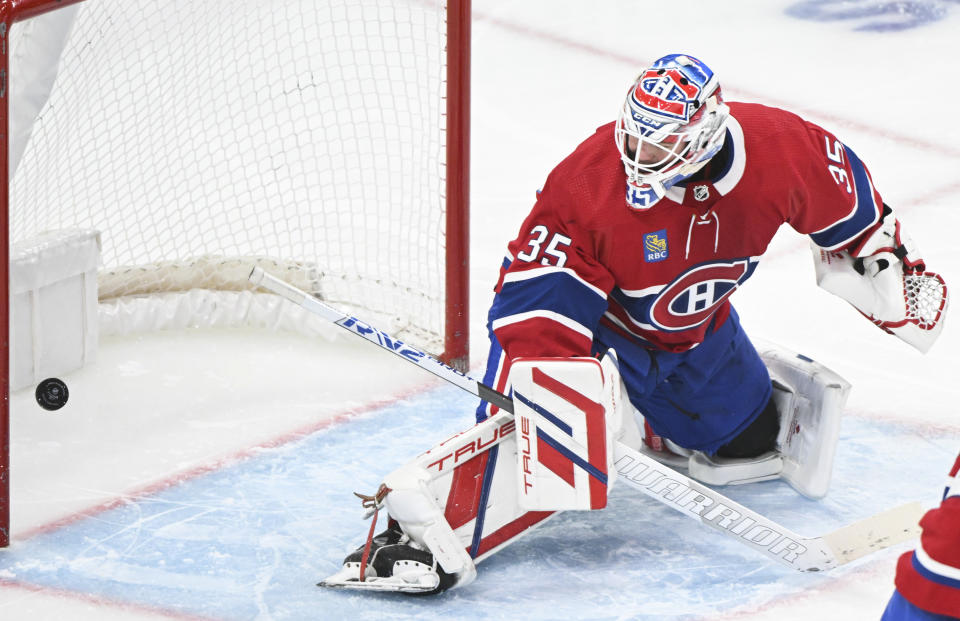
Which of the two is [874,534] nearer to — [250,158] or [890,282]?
[890,282]

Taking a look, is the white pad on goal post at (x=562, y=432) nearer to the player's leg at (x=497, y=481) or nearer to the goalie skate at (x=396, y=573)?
the player's leg at (x=497, y=481)

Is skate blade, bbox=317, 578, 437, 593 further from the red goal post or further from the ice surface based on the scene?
the red goal post

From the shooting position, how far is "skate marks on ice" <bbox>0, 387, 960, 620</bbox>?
2.28 metres

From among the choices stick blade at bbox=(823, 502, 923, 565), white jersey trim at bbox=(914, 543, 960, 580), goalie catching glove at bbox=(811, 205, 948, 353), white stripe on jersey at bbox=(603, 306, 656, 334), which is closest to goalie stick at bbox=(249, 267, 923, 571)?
stick blade at bbox=(823, 502, 923, 565)

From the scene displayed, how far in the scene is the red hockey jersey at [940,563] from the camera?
134 centimetres

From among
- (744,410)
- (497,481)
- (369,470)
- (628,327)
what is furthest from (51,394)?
(744,410)

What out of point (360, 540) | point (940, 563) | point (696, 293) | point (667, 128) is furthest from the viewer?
point (360, 540)

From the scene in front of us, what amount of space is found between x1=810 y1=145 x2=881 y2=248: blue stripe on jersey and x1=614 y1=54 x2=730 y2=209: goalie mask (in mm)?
375

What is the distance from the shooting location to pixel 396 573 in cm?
228

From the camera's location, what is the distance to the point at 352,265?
3.51 meters

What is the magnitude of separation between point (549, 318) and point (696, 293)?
284mm

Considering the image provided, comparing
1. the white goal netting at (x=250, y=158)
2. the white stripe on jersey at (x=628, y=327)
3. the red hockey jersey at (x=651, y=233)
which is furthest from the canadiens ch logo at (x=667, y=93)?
the white goal netting at (x=250, y=158)

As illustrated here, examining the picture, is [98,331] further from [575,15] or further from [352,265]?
[575,15]

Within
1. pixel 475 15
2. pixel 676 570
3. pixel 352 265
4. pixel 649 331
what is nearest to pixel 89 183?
pixel 352 265
